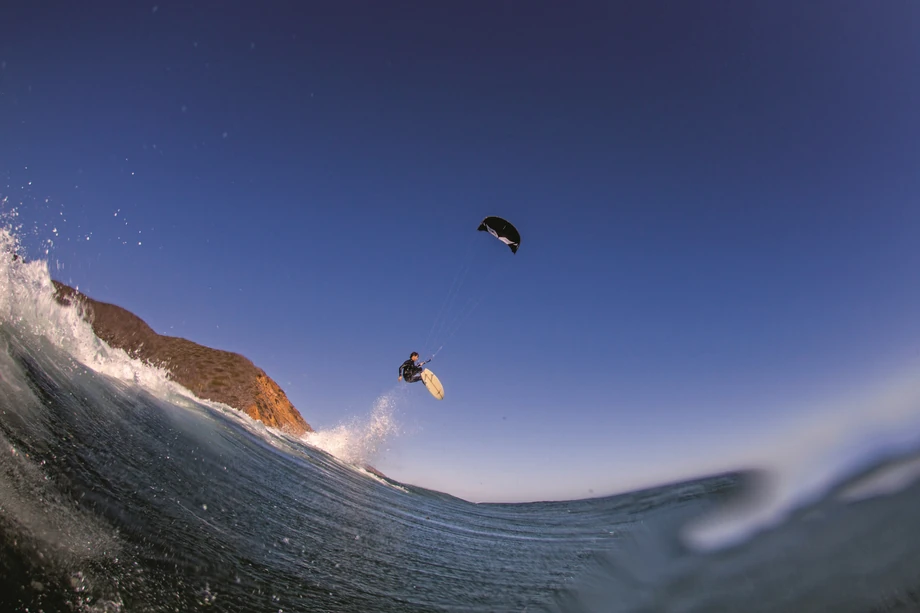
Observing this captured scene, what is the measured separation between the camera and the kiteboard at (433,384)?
60.4ft

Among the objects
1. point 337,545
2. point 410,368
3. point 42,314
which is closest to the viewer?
point 337,545

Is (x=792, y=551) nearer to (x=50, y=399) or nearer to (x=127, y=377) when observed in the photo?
(x=50, y=399)

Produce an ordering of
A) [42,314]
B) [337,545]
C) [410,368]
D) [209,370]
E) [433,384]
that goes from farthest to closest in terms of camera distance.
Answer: [209,370] → [433,384] → [410,368] → [42,314] → [337,545]

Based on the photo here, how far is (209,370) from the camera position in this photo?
5812 centimetres

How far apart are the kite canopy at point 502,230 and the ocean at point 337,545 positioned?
12063 mm

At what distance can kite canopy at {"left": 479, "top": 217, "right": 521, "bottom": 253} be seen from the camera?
57.0 ft

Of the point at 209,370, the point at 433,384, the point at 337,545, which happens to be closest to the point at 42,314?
the point at 337,545

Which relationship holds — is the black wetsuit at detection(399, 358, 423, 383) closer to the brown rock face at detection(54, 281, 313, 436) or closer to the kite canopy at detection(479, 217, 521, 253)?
the kite canopy at detection(479, 217, 521, 253)

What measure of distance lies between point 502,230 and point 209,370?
56.5 meters

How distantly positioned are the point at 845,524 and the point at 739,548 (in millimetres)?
932

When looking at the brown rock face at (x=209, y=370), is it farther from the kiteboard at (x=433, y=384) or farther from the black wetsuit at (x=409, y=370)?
the black wetsuit at (x=409, y=370)

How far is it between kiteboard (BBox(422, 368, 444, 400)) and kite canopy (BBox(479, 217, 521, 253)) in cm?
670

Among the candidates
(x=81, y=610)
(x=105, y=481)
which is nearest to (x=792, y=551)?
(x=81, y=610)

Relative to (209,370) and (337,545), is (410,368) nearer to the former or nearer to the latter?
(337,545)
